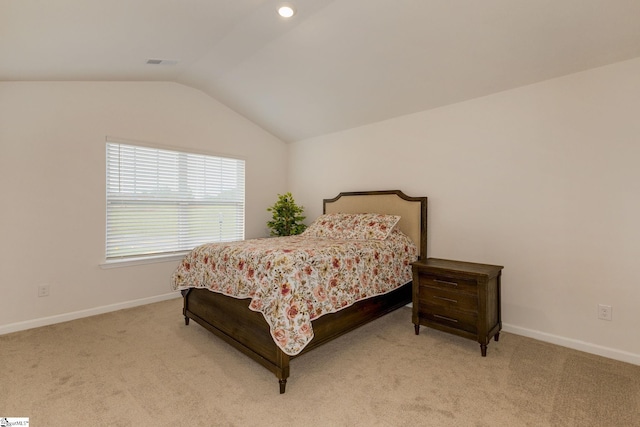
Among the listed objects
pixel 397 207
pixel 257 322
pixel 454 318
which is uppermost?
pixel 397 207

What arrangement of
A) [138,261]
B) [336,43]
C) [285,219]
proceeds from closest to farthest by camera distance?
1. [336,43]
2. [138,261]
3. [285,219]

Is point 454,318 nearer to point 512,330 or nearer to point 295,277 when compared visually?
point 512,330

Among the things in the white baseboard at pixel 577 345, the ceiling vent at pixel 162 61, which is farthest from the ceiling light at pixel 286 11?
the white baseboard at pixel 577 345

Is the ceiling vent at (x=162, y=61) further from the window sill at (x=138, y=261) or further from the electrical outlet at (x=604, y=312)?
the electrical outlet at (x=604, y=312)

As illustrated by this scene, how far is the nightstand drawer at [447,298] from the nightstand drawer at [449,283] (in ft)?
0.09

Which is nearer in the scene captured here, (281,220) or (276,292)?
(276,292)

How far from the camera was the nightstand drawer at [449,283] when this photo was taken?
2.39m

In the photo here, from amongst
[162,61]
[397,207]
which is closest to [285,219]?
[397,207]

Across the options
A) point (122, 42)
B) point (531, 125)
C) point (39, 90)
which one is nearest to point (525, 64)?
point (531, 125)

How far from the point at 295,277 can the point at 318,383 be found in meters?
0.71

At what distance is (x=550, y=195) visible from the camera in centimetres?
254

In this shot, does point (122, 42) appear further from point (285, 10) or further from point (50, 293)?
point (50, 293)

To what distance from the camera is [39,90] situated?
283 cm

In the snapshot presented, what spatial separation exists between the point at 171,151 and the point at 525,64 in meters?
3.80
